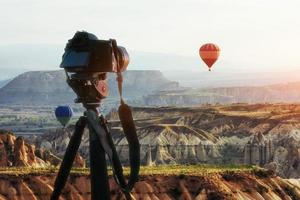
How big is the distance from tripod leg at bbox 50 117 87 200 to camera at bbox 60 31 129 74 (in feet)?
4.70

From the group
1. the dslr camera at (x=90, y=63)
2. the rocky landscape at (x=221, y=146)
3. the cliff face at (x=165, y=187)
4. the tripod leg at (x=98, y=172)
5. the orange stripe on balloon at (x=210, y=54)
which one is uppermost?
the dslr camera at (x=90, y=63)

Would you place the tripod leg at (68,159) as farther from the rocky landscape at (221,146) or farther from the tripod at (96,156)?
the rocky landscape at (221,146)

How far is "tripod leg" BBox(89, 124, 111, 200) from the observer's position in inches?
702

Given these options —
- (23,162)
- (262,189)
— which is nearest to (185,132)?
(23,162)

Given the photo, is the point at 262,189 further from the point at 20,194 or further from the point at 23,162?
the point at 23,162

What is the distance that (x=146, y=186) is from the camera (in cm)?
8519

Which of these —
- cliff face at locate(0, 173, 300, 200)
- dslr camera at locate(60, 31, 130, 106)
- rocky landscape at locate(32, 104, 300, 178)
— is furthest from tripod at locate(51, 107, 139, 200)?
rocky landscape at locate(32, 104, 300, 178)

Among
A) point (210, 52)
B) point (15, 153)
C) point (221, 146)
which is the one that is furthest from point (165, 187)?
point (221, 146)

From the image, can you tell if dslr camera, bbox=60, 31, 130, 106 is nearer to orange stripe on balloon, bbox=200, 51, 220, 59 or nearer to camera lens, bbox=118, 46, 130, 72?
camera lens, bbox=118, 46, 130, 72

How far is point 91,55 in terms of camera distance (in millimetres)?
17328

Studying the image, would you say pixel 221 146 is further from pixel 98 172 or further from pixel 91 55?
pixel 91 55

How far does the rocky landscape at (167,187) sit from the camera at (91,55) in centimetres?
6143

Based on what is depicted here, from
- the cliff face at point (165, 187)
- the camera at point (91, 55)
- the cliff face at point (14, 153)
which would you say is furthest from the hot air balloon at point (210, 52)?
the camera at point (91, 55)

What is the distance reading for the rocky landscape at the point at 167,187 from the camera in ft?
270
